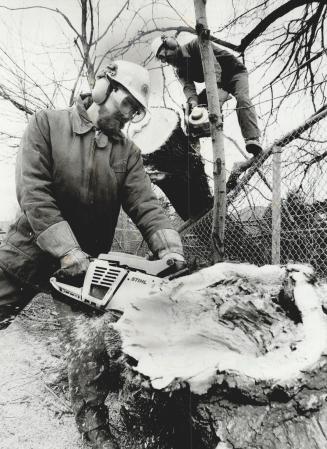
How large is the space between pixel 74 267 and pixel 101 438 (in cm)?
74

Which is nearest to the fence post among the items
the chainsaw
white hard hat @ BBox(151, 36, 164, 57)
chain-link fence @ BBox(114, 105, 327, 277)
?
chain-link fence @ BBox(114, 105, 327, 277)

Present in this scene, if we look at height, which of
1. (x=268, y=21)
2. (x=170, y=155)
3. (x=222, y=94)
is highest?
(x=268, y=21)

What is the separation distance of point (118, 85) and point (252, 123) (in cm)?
164

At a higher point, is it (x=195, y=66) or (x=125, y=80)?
(x=195, y=66)

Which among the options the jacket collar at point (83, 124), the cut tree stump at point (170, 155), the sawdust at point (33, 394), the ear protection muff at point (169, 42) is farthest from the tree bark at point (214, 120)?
the sawdust at point (33, 394)

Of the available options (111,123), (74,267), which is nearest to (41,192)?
(74,267)

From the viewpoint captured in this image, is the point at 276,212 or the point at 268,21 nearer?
the point at 276,212

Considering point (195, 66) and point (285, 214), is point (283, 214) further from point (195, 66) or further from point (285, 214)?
point (195, 66)

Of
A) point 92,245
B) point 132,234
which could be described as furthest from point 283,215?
point 132,234

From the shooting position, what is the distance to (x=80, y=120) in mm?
2096

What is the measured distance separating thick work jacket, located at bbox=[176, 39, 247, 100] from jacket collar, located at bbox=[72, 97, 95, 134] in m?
1.65

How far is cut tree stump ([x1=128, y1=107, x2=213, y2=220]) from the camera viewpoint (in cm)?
311

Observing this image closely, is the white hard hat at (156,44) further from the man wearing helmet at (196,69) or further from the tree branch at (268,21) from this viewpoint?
the tree branch at (268,21)

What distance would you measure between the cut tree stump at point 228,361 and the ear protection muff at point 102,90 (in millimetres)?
1203
